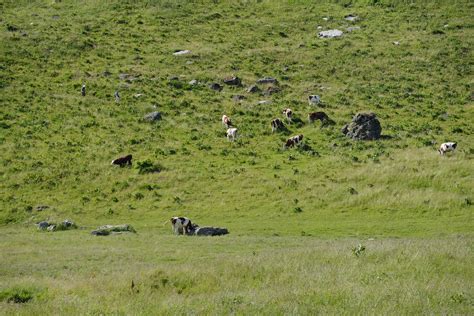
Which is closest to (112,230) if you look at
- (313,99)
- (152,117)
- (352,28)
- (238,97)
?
(152,117)

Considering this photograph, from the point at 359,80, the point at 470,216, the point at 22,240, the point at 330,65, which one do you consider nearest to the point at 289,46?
the point at 330,65

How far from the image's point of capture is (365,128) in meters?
46.2

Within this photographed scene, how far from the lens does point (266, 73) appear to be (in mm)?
68625

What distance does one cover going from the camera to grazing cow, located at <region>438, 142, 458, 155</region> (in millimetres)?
41000

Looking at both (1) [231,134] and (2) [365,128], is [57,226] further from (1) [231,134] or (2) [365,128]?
(2) [365,128]

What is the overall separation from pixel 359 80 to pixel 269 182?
31.4 m

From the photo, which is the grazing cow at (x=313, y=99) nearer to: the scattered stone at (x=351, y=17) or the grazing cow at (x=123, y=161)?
the grazing cow at (x=123, y=161)

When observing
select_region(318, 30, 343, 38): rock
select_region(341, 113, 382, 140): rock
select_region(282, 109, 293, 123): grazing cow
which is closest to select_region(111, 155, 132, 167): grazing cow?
select_region(282, 109, 293, 123): grazing cow

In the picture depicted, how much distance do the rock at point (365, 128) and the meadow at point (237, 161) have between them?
0.83 metres

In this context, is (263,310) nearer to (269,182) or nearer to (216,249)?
(216,249)

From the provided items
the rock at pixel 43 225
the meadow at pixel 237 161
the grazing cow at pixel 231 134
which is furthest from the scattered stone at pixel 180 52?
the rock at pixel 43 225

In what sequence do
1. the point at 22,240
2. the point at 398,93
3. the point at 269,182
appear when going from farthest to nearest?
the point at 398,93 < the point at 269,182 < the point at 22,240

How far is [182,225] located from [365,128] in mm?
21243

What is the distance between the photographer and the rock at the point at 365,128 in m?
45.9
